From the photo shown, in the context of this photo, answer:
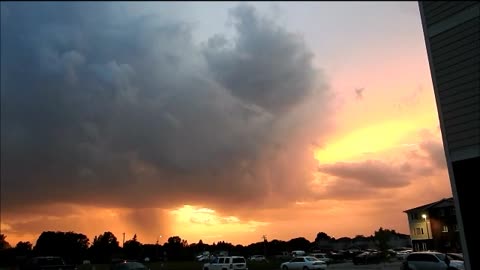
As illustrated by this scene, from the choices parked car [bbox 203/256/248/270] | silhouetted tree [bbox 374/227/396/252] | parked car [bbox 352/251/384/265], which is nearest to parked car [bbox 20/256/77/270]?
parked car [bbox 203/256/248/270]

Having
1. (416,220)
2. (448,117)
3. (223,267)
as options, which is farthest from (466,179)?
(416,220)

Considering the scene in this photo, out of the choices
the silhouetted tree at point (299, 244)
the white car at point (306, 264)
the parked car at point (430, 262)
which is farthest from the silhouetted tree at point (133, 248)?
the parked car at point (430, 262)

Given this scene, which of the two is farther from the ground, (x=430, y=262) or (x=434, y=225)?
(x=434, y=225)

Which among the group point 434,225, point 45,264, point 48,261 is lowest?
point 45,264

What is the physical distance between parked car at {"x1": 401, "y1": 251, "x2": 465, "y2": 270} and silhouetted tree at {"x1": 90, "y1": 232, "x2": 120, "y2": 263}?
4241 inches

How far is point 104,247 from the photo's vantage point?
484ft

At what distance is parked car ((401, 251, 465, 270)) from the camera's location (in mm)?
28062

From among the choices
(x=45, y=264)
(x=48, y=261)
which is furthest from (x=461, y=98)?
(x=48, y=261)

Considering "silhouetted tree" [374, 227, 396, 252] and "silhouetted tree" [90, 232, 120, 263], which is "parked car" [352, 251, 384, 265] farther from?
"silhouetted tree" [90, 232, 120, 263]

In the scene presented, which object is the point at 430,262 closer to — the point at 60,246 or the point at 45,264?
the point at 45,264

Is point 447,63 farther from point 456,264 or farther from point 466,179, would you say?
point 456,264

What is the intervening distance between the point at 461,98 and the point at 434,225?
78429 mm

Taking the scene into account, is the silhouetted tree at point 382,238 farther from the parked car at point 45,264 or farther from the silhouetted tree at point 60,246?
the silhouetted tree at point 60,246

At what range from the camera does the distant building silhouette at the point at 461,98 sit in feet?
51.0
